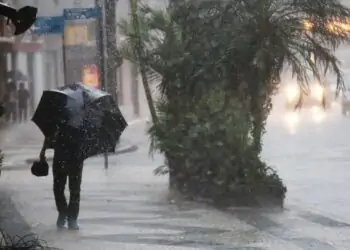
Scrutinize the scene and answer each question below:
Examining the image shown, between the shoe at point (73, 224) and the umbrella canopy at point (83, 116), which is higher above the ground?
the umbrella canopy at point (83, 116)

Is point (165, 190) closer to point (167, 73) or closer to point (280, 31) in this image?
point (167, 73)

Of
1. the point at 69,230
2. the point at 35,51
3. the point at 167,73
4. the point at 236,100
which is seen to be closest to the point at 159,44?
the point at 167,73

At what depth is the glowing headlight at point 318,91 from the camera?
9869mm

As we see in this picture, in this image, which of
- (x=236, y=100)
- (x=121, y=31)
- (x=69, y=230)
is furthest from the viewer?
(x=121, y=31)

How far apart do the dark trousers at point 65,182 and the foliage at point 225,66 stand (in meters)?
2.14

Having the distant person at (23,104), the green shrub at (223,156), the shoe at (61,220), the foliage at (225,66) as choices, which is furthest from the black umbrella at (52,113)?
the distant person at (23,104)

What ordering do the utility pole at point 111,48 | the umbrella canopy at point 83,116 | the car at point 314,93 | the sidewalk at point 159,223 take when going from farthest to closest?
the utility pole at point 111,48 < the car at point 314,93 < the umbrella canopy at point 83,116 < the sidewalk at point 159,223

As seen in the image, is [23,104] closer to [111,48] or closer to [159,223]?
[111,48]

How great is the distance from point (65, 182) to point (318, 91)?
11.7 feet

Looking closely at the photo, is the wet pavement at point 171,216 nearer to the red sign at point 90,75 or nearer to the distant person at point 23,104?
the distant person at point 23,104

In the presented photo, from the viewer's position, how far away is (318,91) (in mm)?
10156

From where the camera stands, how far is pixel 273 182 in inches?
395

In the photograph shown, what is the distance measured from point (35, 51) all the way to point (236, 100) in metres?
7.35

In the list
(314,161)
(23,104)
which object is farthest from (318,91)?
(314,161)
